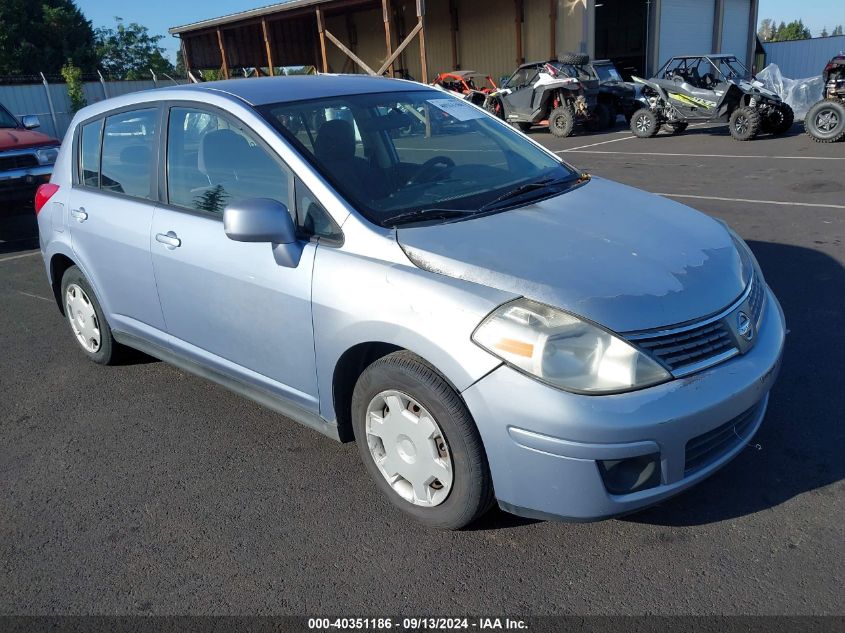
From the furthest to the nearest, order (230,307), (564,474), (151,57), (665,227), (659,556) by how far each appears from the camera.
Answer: (151,57)
(230,307)
(665,227)
(659,556)
(564,474)

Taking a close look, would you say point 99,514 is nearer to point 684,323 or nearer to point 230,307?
point 230,307

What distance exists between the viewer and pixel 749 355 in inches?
103

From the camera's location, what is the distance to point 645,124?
16.3m

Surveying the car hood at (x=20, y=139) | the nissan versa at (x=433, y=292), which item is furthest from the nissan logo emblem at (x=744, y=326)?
the car hood at (x=20, y=139)

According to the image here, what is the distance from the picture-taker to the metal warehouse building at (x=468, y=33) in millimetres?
24172

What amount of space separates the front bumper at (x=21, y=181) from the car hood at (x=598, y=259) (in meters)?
7.77

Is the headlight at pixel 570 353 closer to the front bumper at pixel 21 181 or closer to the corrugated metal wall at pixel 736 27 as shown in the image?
the front bumper at pixel 21 181

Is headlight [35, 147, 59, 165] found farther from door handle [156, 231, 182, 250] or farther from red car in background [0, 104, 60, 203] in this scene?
door handle [156, 231, 182, 250]

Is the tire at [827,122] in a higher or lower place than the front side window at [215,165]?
lower

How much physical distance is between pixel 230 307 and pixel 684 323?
1.98m

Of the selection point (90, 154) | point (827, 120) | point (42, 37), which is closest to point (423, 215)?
point (90, 154)

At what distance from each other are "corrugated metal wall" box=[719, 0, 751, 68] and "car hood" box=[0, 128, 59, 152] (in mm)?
25861

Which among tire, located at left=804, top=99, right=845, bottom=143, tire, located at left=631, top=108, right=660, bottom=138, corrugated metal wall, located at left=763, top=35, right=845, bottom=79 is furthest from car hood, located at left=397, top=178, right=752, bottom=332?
corrugated metal wall, located at left=763, top=35, right=845, bottom=79

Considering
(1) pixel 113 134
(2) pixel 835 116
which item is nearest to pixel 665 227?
(1) pixel 113 134
